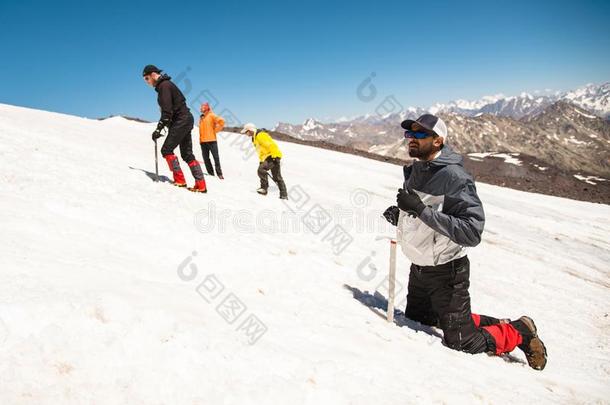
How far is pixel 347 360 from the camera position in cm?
342

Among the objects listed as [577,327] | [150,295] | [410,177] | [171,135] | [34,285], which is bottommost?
[577,327]

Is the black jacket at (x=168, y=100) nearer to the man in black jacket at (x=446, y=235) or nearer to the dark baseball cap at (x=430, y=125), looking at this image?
the man in black jacket at (x=446, y=235)

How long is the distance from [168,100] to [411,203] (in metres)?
6.86

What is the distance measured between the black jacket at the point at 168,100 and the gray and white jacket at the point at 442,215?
6.32 meters

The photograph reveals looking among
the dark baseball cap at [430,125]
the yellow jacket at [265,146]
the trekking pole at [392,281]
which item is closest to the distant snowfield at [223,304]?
the trekking pole at [392,281]

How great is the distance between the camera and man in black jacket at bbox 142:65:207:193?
881 cm

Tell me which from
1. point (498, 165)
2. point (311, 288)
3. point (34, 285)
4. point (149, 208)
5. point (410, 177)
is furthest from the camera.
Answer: point (498, 165)

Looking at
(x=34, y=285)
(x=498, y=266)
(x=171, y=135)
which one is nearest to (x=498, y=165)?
(x=498, y=266)

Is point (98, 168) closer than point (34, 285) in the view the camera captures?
No

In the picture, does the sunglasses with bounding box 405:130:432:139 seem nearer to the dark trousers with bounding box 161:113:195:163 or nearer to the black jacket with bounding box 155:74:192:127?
the black jacket with bounding box 155:74:192:127

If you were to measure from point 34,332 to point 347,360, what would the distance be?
256 cm

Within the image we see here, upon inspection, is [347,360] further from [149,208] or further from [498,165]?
[498,165]

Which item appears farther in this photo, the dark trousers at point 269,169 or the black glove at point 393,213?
the dark trousers at point 269,169

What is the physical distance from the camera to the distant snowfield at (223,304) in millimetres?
2695
